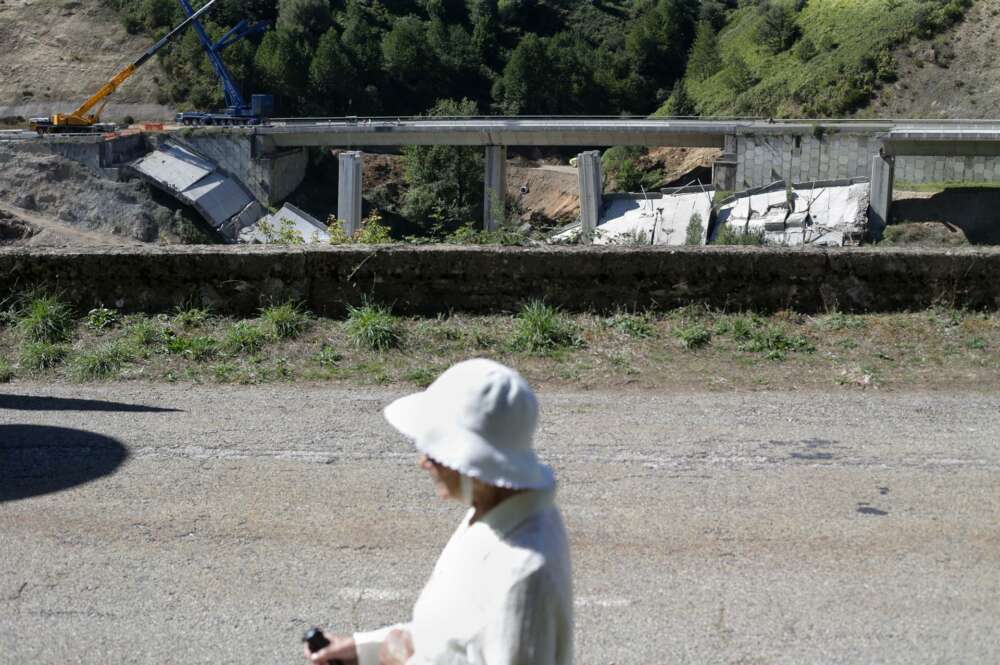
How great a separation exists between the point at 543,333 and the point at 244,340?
2404 mm

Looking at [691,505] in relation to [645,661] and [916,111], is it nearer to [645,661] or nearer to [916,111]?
[645,661]

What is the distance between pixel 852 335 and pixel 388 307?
384 centimetres

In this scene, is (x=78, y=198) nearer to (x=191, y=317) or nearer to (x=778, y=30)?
(x=778, y=30)

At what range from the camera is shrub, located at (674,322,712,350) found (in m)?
9.06

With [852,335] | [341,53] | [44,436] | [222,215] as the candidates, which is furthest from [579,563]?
[341,53]

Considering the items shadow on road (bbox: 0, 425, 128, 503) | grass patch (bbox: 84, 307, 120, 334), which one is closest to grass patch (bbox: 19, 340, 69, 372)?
grass patch (bbox: 84, 307, 120, 334)

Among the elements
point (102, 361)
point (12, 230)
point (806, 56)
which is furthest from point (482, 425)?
point (806, 56)

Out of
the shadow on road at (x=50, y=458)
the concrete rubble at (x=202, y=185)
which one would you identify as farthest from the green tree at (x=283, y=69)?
the shadow on road at (x=50, y=458)

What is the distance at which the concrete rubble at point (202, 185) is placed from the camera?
188ft

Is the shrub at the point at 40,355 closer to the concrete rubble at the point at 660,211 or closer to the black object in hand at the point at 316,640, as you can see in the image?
the black object in hand at the point at 316,640

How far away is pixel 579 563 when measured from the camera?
5.45 metres

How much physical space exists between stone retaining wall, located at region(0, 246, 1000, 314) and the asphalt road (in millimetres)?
1775

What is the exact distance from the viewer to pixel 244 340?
9211 millimetres

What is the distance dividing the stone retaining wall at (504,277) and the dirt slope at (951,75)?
5426 centimetres
